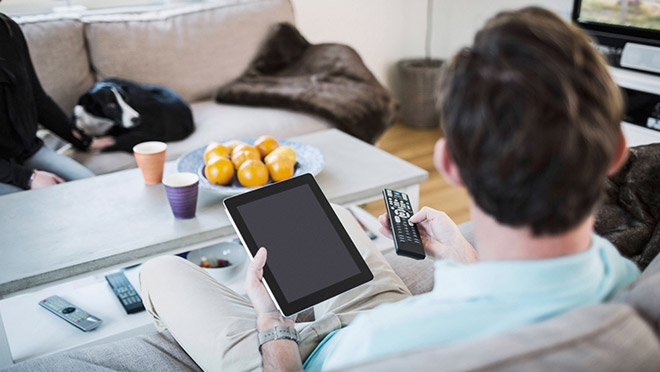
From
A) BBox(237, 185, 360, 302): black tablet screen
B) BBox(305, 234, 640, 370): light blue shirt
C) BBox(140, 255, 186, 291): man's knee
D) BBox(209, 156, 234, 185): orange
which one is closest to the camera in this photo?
BBox(305, 234, 640, 370): light blue shirt

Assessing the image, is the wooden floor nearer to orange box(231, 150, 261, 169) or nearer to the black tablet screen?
orange box(231, 150, 261, 169)

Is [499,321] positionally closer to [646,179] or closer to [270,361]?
[270,361]

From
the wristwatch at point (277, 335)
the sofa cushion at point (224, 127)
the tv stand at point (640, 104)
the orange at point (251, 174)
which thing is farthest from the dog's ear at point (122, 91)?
the tv stand at point (640, 104)

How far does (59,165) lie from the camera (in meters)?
2.08

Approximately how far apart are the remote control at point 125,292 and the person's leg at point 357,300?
1.87 ft

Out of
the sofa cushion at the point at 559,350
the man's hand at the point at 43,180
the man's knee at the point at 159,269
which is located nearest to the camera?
the sofa cushion at the point at 559,350

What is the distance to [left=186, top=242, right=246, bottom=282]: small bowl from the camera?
1.67 metres

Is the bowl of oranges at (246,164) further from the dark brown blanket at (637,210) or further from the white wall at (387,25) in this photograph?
the white wall at (387,25)

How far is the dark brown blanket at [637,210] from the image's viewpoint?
1.27 metres

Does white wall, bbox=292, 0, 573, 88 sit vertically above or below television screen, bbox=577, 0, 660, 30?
below

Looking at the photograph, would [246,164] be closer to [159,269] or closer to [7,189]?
[159,269]

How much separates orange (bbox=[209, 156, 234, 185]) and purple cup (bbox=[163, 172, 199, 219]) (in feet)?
0.33

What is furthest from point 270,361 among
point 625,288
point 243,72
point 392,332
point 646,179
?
point 243,72

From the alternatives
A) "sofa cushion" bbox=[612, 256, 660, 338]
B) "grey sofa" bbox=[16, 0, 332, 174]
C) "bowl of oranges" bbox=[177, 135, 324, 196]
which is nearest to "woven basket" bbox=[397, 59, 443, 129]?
"grey sofa" bbox=[16, 0, 332, 174]
